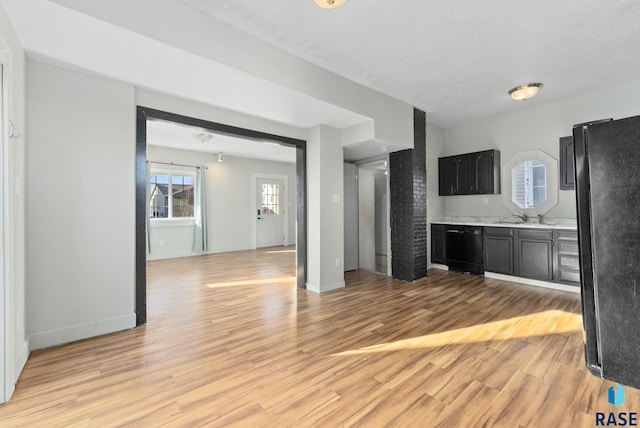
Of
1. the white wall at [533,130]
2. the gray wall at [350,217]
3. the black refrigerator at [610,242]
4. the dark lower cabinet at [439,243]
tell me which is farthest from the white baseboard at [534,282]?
the black refrigerator at [610,242]

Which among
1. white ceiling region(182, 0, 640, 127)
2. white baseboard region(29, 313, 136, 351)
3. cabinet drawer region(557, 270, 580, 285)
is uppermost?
white ceiling region(182, 0, 640, 127)

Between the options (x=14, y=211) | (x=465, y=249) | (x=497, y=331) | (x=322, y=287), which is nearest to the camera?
(x=14, y=211)

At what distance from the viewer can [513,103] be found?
4379mm

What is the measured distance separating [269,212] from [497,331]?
6.78 metres

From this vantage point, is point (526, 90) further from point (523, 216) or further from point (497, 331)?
point (497, 331)

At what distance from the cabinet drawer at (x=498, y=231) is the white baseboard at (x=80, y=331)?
4.96 m

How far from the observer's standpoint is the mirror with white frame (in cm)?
442

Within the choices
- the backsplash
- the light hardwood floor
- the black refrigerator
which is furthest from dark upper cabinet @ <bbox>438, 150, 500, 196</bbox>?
the black refrigerator

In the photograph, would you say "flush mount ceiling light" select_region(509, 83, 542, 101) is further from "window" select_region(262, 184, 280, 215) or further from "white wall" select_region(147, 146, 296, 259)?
"window" select_region(262, 184, 280, 215)

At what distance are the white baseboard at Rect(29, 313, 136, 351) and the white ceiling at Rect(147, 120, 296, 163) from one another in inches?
127

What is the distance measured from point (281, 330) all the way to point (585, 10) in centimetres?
383

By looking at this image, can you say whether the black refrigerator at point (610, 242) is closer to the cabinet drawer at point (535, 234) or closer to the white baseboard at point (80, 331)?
the white baseboard at point (80, 331)

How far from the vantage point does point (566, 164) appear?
4.18 meters

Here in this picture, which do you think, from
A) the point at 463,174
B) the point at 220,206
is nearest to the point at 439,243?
the point at 463,174
